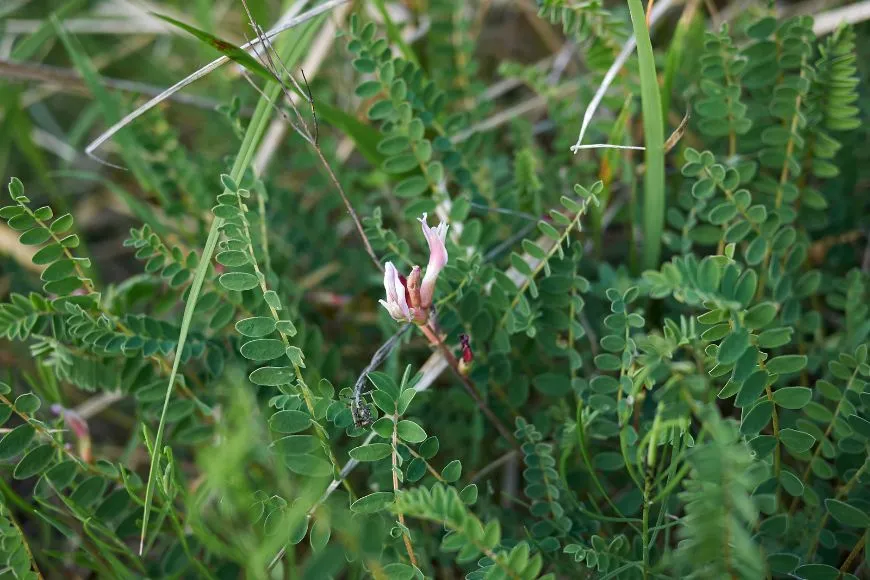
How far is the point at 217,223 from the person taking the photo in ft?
4.56

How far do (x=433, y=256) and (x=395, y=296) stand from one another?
0.09m

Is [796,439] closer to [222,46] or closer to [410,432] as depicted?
[410,432]

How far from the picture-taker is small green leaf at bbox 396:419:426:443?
117 centimetres

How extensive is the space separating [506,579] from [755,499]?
1.16 ft

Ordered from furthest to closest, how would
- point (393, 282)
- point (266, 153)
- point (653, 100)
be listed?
1. point (266, 153)
2. point (653, 100)
3. point (393, 282)

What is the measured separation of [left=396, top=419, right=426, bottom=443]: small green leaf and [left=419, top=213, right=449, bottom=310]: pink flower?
0.21 meters

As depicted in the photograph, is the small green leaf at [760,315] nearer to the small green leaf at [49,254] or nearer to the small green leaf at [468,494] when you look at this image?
the small green leaf at [468,494]

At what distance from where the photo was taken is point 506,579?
107 centimetres

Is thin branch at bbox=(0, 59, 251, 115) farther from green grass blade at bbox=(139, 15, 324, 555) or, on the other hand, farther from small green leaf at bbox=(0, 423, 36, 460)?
small green leaf at bbox=(0, 423, 36, 460)

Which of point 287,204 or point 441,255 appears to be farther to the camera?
point 287,204

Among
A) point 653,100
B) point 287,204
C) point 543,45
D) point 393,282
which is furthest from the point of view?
point 543,45

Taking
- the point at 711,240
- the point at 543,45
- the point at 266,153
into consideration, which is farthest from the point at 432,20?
the point at 711,240

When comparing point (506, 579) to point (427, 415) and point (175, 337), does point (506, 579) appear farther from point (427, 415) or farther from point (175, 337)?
point (175, 337)

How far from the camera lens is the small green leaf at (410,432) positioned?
1.17 m
